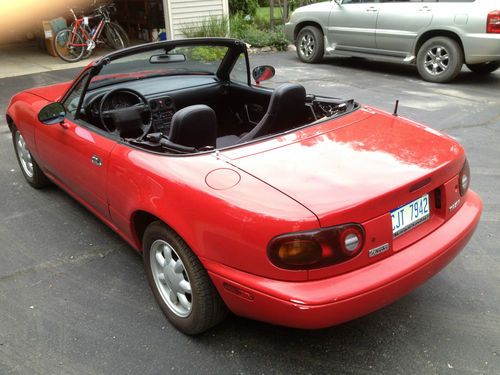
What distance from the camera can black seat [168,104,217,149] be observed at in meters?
2.61

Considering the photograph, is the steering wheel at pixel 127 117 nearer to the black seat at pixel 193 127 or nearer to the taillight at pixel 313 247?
the black seat at pixel 193 127

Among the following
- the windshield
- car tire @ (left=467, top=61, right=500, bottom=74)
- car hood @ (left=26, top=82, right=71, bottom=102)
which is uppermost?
the windshield

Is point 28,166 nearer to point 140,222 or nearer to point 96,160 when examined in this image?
point 96,160

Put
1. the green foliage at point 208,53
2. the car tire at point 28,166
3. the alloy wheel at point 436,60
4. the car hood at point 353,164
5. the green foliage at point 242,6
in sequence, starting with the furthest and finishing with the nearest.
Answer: the green foliage at point 242,6
the alloy wheel at point 436,60
the car tire at point 28,166
the green foliage at point 208,53
the car hood at point 353,164

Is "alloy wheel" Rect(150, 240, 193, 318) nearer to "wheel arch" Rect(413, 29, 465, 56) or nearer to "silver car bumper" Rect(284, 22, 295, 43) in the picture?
"wheel arch" Rect(413, 29, 465, 56)

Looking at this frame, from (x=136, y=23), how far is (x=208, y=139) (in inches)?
501

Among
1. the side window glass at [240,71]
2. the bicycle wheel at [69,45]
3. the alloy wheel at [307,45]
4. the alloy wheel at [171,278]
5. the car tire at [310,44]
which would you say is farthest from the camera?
the bicycle wheel at [69,45]

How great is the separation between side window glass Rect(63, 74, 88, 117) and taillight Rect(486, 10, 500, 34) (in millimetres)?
6664

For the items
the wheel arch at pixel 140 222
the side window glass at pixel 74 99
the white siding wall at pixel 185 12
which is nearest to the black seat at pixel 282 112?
the wheel arch at pixel 140 222

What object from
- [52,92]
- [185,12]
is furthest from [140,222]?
[185,12]

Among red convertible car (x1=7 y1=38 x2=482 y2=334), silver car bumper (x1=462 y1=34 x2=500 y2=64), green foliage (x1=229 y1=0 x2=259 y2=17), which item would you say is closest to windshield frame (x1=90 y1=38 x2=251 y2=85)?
red convertible car (x1=7 y1=38 x2=482 y2=334)

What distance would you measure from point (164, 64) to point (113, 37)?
8825 millimetres

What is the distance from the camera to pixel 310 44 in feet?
33.5

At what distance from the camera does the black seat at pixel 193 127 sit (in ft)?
8.56
